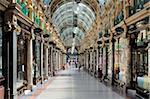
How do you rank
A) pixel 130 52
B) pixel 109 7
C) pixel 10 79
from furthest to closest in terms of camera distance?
pixel 109 7, pixel 130 52, pixel 10 79

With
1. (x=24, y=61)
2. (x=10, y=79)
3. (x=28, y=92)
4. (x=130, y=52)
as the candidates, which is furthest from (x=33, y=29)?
(x=10, y=79)

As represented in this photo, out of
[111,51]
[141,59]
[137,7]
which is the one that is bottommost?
[141,59]

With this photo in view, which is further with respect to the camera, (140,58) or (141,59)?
(140,58)

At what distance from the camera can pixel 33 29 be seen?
916 inches

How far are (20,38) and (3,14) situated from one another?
5005 mm

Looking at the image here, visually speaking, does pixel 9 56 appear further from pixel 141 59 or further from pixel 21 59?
pixel 141 59

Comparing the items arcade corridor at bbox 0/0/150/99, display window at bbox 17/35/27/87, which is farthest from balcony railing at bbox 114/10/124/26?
display window at bbox 17/35/27/87

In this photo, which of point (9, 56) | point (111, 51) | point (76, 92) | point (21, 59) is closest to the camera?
point (9, 56)

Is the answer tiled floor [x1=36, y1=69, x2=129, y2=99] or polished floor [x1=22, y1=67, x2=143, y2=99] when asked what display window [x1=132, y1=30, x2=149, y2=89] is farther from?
tiled floor [x1=36, y1=69, x2=129, y2=99]

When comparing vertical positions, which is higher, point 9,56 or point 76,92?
point 9,56

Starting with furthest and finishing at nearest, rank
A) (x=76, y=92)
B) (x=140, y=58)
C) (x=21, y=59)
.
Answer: (x=21, y=59), (x=76, y=92), (x=140, y=58)

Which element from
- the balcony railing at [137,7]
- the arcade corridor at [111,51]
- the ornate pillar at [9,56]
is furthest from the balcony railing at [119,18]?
the ornate pillar at [9,56]

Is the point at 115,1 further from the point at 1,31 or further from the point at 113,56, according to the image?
the point at 1,31

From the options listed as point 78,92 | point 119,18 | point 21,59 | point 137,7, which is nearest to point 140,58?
point 137,7
